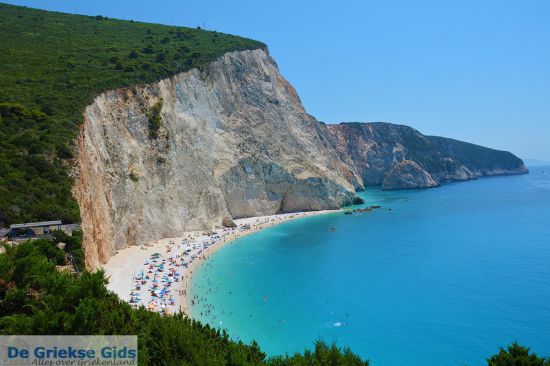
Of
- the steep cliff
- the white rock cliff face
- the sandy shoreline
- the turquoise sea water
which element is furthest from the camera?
the steep cliff

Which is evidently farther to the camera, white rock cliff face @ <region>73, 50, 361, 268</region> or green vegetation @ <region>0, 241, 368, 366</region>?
white rock cliff face @ <region>73, 50, 361, 268</region>

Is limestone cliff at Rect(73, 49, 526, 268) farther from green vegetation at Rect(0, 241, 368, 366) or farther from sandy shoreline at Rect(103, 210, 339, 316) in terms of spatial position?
green vegetation at Rect(0, 241, 368, 366)

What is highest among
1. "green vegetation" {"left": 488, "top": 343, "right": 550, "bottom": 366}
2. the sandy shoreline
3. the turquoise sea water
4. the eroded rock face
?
the eroded rock face

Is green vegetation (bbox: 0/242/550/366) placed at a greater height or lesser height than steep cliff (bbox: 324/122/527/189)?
lesser

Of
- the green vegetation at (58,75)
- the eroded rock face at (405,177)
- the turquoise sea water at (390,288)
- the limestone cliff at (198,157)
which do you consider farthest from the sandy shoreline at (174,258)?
the eroded rock face at (405,177)

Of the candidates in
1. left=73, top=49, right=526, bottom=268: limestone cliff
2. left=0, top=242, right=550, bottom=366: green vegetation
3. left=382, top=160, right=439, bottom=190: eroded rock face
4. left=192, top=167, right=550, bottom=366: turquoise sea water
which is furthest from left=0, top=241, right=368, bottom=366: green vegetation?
left=382, top=160, right=439, bottom=190: eroded rock face

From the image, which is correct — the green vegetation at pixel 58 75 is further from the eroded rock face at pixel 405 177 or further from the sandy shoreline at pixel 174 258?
the eroded rock face at pixel 405 177

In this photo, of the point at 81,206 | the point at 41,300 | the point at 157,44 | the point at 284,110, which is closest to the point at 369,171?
the point at 284,110
